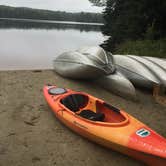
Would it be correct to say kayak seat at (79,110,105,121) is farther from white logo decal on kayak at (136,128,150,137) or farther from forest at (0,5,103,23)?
forest at (0,5,103,23)

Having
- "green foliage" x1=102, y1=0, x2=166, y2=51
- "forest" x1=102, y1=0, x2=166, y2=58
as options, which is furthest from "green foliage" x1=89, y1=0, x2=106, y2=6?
"forest" x1=102, y1=0, x2=166, y2=58

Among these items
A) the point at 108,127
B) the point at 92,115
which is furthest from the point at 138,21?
the point at 108,127

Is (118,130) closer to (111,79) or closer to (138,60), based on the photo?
(111,79)

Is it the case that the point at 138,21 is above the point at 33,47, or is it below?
above

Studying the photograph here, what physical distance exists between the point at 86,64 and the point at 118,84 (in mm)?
748

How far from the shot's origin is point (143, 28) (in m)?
12.4

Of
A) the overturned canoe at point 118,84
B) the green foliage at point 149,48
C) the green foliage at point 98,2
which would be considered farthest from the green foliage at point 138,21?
the overturned canoe at point 118,84

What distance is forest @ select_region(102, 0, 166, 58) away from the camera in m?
9.67

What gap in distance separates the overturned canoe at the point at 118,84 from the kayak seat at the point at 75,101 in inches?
47.9

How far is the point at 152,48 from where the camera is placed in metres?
9.52

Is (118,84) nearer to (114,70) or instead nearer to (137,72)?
(114,70)

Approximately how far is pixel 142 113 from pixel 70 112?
4.96ft

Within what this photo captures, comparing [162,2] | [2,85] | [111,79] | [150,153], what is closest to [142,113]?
[111,79]

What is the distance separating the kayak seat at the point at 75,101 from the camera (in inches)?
169
